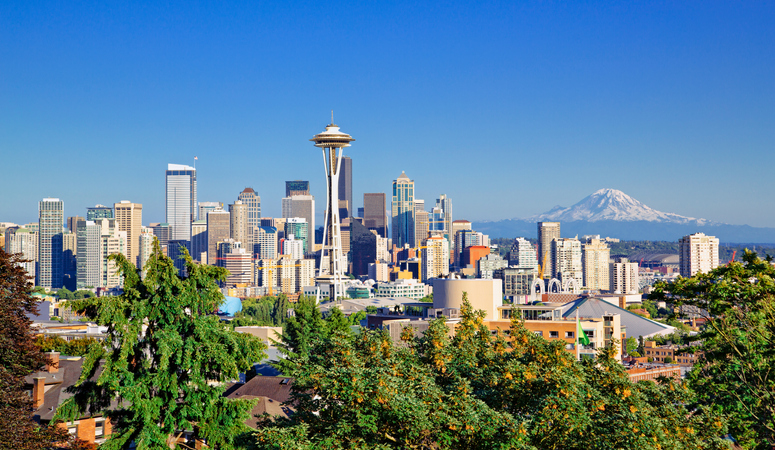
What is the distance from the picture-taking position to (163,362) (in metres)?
17.3

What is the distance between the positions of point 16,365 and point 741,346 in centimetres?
1956

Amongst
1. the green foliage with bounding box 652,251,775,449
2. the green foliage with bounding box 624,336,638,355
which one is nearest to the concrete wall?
the green foliage with bounding box 652,251,775,449

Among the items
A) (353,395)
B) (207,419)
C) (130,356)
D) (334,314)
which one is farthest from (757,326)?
(334,314)

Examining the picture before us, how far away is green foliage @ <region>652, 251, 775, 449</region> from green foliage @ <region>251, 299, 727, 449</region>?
1194 millimetres

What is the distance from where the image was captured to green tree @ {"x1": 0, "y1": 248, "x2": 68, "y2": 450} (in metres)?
21.2

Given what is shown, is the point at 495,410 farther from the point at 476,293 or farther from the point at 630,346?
the point at 630,346

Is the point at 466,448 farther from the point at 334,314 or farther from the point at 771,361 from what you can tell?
the point at 334,314

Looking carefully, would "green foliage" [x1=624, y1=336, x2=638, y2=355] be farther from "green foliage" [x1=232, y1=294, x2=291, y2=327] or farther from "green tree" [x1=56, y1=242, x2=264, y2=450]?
"green tree" [x1=56, y1=242, x2=264, y2=450]

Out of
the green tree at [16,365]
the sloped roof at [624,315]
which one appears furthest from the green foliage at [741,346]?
the sloped roof at [624,315]

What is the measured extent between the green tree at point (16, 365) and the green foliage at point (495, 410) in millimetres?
7663

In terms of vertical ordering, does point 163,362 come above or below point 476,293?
above

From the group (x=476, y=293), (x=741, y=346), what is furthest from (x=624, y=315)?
(x=741, y=346)

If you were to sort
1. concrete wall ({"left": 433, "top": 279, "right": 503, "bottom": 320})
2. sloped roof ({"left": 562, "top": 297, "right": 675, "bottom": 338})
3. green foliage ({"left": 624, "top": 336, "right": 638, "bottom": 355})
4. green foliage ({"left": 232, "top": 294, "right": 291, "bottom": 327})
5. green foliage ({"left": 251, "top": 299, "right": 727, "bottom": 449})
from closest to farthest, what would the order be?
green foliage ({"left": 251, "top": 299, "right": 727, "bottom": 449}) < concrete wall ({"left": 433, "top": 279, "right": 503, "bottom": 320}) < green foliage ({"left": 624, "top": 336, "right": 638, "bottom": 355}) < sloped roof ({"left": 562, "top": 297, "right": 675, "bottom": 338}) < green foliage ({"left": 232, "top": 294, "right": 291, "bottom": 327})

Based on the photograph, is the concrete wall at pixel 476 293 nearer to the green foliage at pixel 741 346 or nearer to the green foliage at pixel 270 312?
the green foliage at pixel 741 346
